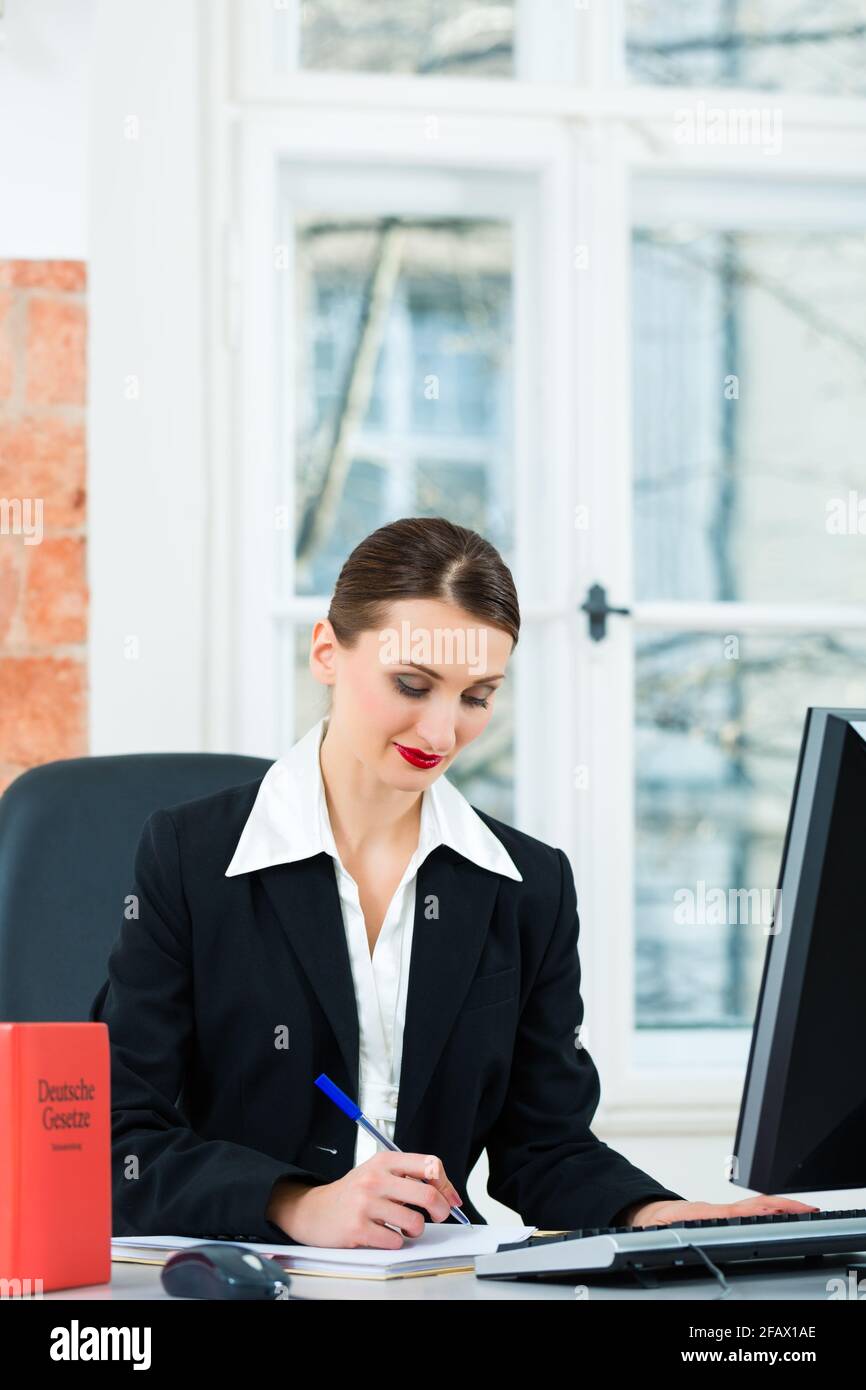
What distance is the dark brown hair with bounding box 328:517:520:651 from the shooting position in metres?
1.41

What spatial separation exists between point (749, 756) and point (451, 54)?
4.01 feet

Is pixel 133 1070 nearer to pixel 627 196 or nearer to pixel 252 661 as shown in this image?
pixel 252 661

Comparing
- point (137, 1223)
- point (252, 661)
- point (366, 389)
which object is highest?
point (366, 389)

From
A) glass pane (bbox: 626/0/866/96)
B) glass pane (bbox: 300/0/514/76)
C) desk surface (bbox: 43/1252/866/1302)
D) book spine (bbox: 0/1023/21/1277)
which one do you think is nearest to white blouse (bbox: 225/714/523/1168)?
desk surface (bbox: 43/1252/866/1302)

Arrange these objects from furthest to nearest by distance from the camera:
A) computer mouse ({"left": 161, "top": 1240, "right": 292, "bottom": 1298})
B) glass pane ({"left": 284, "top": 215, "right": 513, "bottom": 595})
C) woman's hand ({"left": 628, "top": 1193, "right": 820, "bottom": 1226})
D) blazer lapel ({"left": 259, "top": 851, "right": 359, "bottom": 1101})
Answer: glass pane ({"left": 284, "top": 215, "right": 513, "bottom": 595}), blazer lapel ({"left": 259, "top": 851, "right": 359, "bottom": 1101}), woman's hand ({"left": 628, "top": 1193, "right": 820, "bottom": 1226}), computer mouse ({"left": 161, "top": 1240, "right": 292, "bottom": 1298})

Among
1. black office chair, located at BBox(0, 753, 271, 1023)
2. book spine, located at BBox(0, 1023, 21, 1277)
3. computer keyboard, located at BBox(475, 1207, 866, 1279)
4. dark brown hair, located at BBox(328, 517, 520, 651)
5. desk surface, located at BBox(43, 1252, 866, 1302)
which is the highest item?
dark brown hair, located at BBox(328, 517, 520, 651)

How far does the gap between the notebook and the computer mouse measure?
3.5 inches

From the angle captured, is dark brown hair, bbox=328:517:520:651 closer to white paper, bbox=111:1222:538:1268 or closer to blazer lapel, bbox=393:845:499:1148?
blazer lapel, bbox=393:845:499:1148

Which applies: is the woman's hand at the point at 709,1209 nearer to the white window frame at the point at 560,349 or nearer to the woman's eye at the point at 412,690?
the woman's eye at the point at 412,690

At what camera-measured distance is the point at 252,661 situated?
2283 millimetres

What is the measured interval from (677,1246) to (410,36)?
2070 millimetres

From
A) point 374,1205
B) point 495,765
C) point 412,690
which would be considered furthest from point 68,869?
point 495,765
